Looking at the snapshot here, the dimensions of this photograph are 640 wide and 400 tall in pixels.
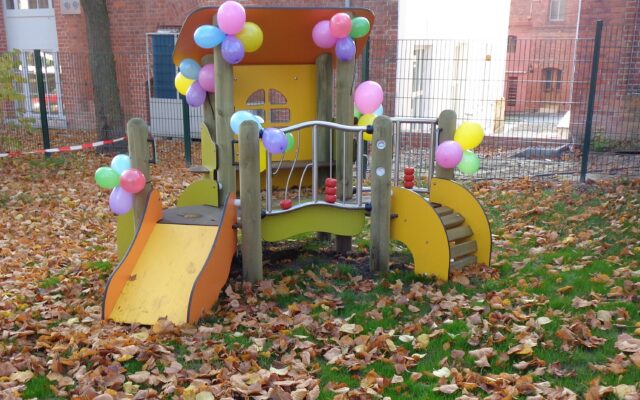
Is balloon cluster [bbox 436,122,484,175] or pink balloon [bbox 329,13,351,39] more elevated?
A: pink balloon [bbox 329,13,351,39]

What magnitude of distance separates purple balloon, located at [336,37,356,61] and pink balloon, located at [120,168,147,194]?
2222mm

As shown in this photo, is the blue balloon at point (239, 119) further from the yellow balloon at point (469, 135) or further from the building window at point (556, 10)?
the building window at point (556, 10)

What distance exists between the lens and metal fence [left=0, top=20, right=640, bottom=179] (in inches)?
425

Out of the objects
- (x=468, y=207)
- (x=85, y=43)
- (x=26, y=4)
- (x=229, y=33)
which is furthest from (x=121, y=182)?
(x=26, y=4)

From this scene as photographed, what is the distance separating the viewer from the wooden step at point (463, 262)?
229 inches

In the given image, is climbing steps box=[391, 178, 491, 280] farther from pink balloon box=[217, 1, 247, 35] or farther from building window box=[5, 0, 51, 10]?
building window box=[5, 0, 51, 10]

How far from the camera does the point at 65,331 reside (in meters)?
4.76

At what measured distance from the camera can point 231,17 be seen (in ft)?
18.2

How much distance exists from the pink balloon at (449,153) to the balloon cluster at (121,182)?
9.05 ft

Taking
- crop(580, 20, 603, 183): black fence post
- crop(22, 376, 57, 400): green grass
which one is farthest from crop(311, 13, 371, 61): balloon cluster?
crop(580, 20, 603, 183): black fence post

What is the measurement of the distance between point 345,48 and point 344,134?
2.68 ft

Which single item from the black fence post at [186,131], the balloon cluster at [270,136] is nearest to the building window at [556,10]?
the black fence post at [186,131]

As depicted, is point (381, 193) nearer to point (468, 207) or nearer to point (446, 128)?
point (468, 207)

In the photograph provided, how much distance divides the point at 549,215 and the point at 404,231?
2799mm
